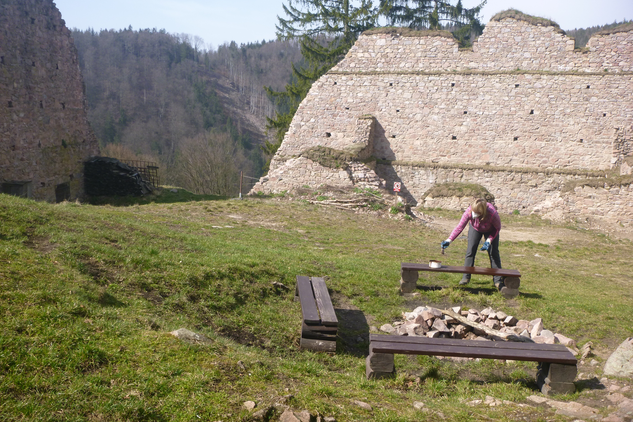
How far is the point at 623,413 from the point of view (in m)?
3.35

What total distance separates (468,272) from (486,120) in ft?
47.6

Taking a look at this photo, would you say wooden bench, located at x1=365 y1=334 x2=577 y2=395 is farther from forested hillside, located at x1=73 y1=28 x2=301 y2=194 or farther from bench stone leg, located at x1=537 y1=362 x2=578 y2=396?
forested hillside, located at x1=73 y1=28 x2=301 y2=194

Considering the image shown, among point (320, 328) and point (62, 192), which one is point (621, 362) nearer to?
point (320, 328)

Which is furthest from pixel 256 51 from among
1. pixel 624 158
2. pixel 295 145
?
pixel 624 158

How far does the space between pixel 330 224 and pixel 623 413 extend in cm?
1004

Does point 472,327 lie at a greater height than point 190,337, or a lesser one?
lesser

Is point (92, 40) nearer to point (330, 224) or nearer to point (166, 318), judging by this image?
point (330, 224)

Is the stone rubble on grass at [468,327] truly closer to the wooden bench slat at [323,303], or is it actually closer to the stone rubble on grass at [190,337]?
the wooden bench slat at [323,303]

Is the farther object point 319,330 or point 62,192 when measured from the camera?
point 62,192

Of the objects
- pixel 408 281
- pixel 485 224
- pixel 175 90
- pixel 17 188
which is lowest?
pixel 408 281

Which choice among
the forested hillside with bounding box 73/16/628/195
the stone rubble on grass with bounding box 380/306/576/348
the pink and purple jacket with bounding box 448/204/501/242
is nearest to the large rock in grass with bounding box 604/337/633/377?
the stone rubble on grass with bounding box 380/306/576/348

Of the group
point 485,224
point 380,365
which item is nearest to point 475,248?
point 485,224

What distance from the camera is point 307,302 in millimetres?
5230

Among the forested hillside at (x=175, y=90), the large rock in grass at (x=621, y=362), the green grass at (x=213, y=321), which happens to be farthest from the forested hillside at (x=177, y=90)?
the large rock in grass at (x=621, y=362)
